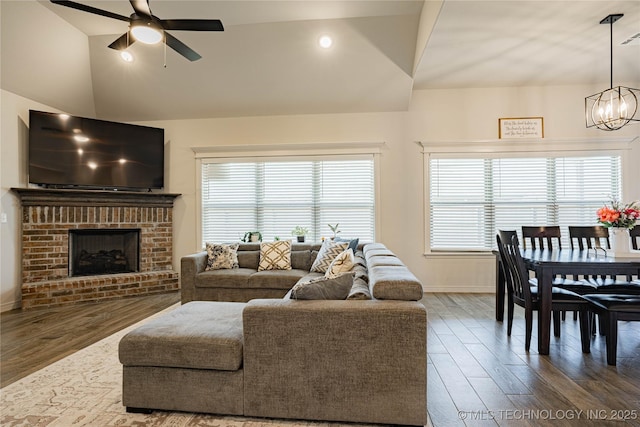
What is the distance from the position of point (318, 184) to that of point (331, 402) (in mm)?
4037

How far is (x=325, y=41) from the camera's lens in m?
4.50

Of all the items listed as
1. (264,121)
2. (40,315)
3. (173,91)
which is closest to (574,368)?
(264,121)

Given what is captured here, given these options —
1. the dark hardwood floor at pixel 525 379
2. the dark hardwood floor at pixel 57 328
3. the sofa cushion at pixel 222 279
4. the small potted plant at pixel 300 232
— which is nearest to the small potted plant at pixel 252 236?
the small potted plant at pixel 300 232

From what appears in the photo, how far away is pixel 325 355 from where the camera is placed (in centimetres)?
187

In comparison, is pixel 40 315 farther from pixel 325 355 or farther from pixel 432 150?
pixel 432 150

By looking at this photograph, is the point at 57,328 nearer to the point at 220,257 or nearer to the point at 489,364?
the point at 220,257

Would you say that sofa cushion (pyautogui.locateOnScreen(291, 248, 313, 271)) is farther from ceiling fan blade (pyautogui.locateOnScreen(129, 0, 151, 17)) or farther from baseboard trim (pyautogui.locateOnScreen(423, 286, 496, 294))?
ceiling fan blade (pyautogui.locateOnScreen(129, 0, 151, 17))

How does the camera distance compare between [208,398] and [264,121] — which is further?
[264,121]

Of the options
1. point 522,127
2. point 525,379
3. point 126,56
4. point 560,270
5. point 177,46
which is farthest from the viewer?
point 522,127

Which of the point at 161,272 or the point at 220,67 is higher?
the point at 220,67

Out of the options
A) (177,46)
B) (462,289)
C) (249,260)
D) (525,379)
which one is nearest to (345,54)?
(177,46)

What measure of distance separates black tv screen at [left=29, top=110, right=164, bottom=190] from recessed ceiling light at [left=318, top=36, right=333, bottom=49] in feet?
9.83

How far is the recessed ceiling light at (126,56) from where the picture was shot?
191 inches

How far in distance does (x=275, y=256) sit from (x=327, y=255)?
74 centimetres
